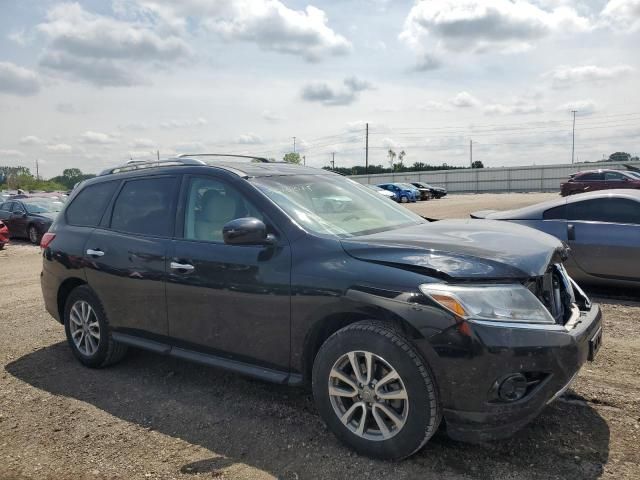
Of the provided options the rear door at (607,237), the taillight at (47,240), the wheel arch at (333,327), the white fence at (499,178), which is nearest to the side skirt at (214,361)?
the wheel arch at (333,327)

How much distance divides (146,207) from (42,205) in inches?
581

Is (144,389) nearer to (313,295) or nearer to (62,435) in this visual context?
(62,435)

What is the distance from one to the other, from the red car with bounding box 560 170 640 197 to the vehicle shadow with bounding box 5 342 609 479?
2666 cm

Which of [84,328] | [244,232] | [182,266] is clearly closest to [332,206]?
[244,232]

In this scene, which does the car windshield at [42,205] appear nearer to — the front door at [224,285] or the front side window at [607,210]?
the front door at [224,285]

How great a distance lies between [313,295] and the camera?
3.32 meters

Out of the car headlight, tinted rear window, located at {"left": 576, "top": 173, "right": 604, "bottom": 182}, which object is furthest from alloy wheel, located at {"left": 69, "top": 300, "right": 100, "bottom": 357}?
tinted rear window, located at {"left": 576, "top": 173, "right": 604, "bottom": 182}

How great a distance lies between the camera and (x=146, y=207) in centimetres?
452

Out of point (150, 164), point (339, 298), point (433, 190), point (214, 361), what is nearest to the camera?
point (339, 298)

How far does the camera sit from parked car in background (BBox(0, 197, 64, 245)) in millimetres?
16469

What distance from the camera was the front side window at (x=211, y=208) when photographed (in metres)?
3.90

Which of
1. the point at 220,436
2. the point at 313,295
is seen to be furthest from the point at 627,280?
the point at 220,436

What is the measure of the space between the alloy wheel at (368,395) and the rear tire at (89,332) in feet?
7.90

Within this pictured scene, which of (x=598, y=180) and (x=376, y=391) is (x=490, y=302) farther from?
(x=598, y=180)
